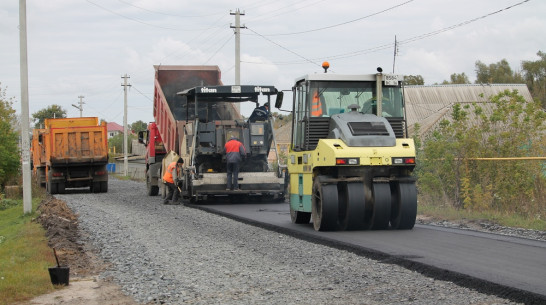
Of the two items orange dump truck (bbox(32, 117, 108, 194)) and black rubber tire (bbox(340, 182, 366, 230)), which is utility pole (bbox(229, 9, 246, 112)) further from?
black rubber tire (bbox(340, 182, 366, 230))

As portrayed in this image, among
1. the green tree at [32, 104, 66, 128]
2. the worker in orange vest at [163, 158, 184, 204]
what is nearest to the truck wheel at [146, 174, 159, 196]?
the worker in orange vest at [163, 158, 184, 204]

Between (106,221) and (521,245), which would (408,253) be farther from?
(106,221)

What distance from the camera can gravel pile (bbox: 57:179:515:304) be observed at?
6.95m

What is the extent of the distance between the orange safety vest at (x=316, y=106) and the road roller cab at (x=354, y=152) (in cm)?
2

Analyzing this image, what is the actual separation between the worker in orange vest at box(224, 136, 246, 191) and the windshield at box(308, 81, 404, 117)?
274 inches

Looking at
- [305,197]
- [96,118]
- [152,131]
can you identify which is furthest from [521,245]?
[96,118]

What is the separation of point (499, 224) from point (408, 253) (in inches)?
185

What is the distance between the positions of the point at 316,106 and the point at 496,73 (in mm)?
64411

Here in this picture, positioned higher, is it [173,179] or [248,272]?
[173,179]

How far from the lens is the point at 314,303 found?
6.66m

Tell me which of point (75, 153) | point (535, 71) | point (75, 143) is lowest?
point (75, 153)

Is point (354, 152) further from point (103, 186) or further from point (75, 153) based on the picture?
point (103, 186)

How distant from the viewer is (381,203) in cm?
1185

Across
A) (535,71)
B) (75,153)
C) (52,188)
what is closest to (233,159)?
(75,153)
